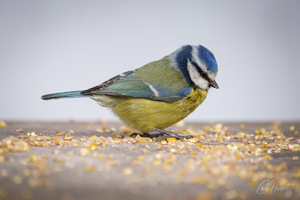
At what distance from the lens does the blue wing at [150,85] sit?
2363 mm

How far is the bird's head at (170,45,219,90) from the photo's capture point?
239cm

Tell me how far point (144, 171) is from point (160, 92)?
0.99 m

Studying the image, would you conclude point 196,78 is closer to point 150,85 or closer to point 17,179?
point 150,85

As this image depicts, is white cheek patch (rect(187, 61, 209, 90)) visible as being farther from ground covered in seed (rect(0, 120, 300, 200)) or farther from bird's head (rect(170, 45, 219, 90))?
ground covered in seed (rect(0, 120, 300, 200))

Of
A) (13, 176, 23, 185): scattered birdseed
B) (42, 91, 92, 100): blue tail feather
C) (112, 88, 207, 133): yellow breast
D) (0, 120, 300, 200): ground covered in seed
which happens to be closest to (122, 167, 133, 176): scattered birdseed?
(0, 120, 300, 200): ground covered in seed

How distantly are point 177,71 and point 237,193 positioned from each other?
4.71 feet

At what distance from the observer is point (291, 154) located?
1.92 metres

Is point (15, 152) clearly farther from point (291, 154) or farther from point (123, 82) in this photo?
point (291, 154)

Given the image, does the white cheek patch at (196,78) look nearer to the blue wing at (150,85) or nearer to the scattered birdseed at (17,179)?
the blue wing at (150,85)

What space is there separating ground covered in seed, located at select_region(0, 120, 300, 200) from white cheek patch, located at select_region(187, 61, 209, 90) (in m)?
0.53

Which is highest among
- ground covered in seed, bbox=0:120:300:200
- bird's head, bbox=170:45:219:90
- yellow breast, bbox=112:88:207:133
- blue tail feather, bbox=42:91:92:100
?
bird's head, bbox=170:45:219:90

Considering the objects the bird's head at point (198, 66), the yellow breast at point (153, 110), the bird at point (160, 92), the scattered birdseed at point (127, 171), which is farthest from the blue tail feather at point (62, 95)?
the scattered birdseed at point (127, 171)

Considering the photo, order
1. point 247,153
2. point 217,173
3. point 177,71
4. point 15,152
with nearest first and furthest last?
point 217,173
point 15,152
point 247,153
point 177,71

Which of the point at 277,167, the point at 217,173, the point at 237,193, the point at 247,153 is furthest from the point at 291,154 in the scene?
the point at 237,193
